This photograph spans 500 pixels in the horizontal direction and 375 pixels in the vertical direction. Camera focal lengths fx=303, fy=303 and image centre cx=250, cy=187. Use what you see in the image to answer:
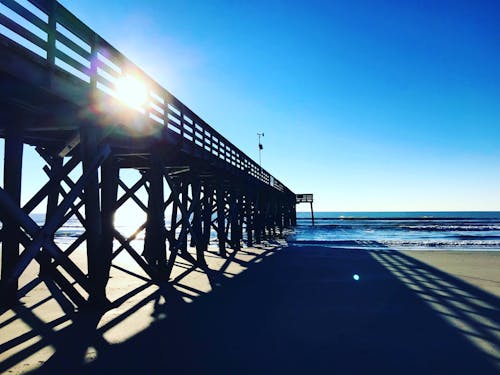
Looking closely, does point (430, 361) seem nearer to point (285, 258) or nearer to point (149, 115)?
point (149, 115)

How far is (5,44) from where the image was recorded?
310cm

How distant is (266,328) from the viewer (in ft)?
13.9

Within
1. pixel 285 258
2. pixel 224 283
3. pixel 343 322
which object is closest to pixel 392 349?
pixel 343 322

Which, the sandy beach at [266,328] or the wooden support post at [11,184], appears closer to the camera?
the sandy beach at [266,328]

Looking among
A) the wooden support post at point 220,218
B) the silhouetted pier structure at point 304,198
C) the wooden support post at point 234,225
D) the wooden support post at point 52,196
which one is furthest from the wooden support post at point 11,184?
the silhouetted pier structure at point 304,198

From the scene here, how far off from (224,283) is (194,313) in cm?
221

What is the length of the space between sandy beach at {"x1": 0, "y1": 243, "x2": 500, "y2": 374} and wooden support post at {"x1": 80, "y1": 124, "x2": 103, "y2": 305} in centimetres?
52

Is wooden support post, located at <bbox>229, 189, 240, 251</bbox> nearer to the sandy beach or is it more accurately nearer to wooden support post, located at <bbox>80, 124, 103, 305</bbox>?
the sandy beach

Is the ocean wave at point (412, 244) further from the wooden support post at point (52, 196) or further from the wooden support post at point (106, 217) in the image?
the wooden support post at point (106, 217)


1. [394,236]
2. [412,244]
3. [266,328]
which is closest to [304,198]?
[394,236]

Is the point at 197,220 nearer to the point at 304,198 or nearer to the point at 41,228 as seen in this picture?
the point at 41,228

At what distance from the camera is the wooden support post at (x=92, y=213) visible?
476 centimetres

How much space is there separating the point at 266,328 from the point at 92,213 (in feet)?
10.5

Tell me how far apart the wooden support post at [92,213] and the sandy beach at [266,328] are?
1.71 ft
